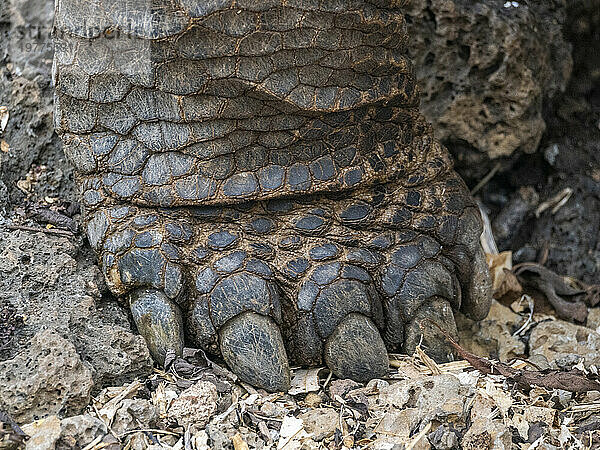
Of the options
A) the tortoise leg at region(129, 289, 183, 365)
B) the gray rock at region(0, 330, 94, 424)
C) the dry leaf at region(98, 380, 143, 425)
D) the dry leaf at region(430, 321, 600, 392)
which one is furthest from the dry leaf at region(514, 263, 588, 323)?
the gray rock at region(0, 330, 94, 424)

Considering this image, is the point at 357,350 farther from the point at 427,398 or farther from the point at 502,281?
the point at 502,281

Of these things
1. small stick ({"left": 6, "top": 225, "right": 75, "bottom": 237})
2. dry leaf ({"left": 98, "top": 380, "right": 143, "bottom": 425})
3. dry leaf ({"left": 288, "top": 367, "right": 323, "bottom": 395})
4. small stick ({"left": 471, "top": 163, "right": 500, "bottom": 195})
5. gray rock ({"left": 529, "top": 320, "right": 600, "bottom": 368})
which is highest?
small stick ({"left": 6, "top": 225, "right": 75, "bottom": 237})

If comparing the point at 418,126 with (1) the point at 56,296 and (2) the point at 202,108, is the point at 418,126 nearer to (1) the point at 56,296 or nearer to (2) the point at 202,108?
(2) the point at 202,108

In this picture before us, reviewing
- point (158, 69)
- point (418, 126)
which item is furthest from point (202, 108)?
point (418, 126)

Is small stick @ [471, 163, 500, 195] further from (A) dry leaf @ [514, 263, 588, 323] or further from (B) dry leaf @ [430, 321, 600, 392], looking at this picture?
(B) dry leaf @ [430, 321, 600, 392]

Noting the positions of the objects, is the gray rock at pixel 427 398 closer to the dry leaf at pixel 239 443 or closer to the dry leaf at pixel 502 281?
the dry leaf at pixel 239 443

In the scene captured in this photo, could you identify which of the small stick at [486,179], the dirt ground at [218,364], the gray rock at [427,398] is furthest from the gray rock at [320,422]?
A: the small stick at [486,179]
